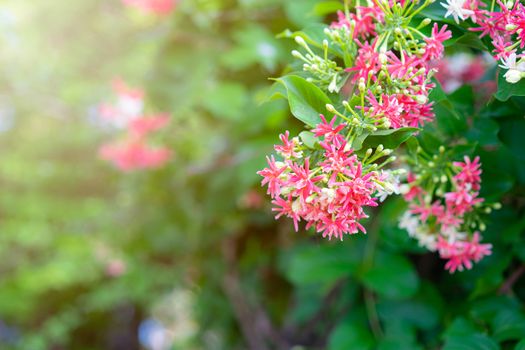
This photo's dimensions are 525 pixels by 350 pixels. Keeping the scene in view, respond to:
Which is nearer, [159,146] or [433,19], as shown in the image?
Answer: [433,19]

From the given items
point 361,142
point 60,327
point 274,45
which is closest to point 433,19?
point 361,142

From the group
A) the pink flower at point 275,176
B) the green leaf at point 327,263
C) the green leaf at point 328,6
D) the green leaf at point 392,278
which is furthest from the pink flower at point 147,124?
the pink flower at point 275,176

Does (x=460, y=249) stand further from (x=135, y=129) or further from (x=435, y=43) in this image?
(x=135, y=129)

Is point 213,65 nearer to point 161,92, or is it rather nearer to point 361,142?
point 161,92

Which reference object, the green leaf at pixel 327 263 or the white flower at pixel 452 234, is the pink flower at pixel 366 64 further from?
the green leaf at pixel 327 263

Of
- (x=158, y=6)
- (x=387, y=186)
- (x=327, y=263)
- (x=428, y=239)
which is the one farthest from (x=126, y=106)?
(x=387, y=186)
